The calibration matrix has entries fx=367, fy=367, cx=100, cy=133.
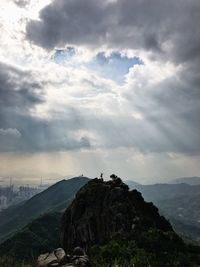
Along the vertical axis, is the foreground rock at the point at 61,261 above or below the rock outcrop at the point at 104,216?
below

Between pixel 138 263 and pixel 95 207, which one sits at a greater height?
pixel 95 207

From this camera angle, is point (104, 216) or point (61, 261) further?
point (104, 216)

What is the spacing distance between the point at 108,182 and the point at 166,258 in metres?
74.4

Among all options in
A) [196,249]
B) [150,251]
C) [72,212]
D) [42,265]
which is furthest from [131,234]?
[42,265]

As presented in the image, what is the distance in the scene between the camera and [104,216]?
160 m

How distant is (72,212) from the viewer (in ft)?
555

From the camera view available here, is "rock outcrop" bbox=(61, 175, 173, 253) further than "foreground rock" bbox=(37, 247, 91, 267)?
Yes

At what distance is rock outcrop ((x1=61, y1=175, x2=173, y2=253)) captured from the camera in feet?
498

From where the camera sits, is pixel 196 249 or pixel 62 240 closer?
pixel 196 249

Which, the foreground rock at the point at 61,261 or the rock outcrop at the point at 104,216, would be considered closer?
the foreground rock at the point at 61,261

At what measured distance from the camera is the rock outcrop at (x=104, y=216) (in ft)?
498

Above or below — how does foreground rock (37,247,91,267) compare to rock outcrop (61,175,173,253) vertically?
below

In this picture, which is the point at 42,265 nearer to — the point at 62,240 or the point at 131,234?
the point at 131,234

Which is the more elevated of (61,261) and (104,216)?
(104,216)
